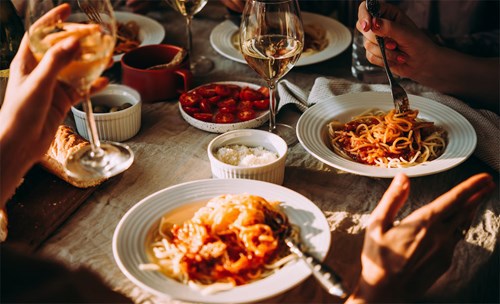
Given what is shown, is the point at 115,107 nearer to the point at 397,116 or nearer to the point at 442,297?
the point at 397,116

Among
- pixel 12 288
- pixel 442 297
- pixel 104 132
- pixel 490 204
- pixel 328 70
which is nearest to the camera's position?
pixel 12 288

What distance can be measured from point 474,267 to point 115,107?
3.77ft

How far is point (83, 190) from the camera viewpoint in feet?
5.02

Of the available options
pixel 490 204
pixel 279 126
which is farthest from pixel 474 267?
pixel 279 126

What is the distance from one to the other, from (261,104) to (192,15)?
21.4 inches

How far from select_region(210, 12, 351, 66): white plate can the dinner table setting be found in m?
0.01

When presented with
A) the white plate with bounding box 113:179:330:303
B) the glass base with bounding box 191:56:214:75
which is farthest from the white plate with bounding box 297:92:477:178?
the glass base with bounding box 191:56:214:75

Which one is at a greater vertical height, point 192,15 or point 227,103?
point 192,15

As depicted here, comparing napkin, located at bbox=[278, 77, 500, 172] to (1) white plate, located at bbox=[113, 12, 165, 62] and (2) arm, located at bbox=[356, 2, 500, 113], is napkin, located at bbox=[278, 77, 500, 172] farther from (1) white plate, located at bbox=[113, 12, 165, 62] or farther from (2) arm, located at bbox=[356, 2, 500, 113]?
(1) white plate, located at bbox=[113, 12, 165, 62]

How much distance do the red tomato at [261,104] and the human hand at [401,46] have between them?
1.27 feet

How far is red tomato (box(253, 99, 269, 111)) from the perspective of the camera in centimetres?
193

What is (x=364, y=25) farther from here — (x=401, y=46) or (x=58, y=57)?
(x=58, y=57)

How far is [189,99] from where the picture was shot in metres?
1.95

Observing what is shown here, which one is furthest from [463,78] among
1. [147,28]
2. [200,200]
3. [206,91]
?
[147,28]
